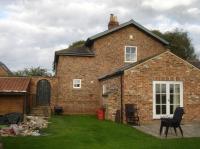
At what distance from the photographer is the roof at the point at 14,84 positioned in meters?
26.2

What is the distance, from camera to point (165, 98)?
2195 centimetres

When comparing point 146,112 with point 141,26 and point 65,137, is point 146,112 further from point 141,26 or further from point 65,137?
point 141,26

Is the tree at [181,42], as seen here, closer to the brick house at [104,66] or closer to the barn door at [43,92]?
the brick house at [104,66]

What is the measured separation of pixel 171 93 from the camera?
2211cm

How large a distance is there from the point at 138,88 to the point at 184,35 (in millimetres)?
32265

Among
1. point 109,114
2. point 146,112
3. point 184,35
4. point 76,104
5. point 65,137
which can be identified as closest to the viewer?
point 65,137

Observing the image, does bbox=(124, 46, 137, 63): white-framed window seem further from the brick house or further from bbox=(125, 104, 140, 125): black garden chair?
bbox=(125, 104, 140, 125): black garden chair

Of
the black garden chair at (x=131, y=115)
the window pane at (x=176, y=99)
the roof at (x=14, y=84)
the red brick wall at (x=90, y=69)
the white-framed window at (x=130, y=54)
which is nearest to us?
the black garden chair at (x=131, y=115)

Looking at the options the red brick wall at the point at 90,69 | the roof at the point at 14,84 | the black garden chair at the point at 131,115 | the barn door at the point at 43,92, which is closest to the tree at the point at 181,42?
the red brick wall at the point at 90,69

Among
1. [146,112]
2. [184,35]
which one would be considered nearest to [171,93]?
[146,112]

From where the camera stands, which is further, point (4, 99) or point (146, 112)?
point (4, 99)

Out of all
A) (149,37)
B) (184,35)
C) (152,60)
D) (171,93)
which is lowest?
(171,93)

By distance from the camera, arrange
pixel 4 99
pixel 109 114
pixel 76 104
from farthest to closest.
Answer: pixel 76 104 < pixel 4 99 < pixel 109 114

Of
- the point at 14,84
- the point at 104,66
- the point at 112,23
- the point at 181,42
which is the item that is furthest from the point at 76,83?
the point at 181,42
